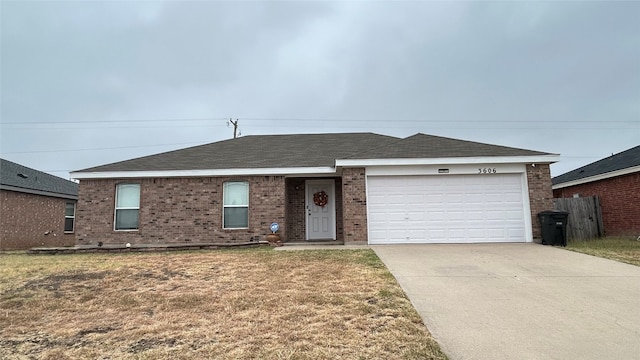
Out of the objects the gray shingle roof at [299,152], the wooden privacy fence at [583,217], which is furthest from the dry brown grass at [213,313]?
the wooden privacy fence at [583,217]

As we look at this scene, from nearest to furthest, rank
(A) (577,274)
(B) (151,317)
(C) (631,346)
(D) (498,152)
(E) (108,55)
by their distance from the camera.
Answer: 1. (C) (631,346)
2. (B) (151,317)
3. (A) (577,274)
4. (D) (498,152)
5. (E) (108,55)

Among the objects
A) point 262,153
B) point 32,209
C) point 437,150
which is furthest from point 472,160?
point 32,209

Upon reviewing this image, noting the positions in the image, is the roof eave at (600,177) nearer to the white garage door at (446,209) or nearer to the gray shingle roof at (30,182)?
the white garage door at (446,209)

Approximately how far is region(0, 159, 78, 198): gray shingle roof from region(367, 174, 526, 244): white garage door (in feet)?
50.3

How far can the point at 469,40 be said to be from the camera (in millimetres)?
16109

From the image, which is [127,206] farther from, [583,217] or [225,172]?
[583,217]

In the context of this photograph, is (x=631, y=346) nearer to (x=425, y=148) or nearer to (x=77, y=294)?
(x=77, y=294)

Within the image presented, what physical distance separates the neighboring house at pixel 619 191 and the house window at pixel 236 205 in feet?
45.0

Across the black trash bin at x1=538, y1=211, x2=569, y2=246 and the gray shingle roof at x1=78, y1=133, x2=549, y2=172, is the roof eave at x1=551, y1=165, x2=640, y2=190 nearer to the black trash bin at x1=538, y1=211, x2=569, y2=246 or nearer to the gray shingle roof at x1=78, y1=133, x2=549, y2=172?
the gray shingle roof at x1=78, y1=133, x2=549, y2=172

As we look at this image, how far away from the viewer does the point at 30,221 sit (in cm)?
1669

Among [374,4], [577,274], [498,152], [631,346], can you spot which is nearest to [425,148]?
[498,152]

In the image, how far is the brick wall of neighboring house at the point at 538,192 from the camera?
36.7 ft

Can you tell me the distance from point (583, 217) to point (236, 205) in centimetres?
1196

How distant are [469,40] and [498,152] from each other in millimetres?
7023
